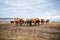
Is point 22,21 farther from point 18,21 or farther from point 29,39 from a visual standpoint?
point 29,39

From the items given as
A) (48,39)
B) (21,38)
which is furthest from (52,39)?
(21,38)

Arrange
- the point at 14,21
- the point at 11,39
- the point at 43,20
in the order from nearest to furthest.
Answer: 1. the point at 11,39
2. the point at 14,21
3. the point at 43,20

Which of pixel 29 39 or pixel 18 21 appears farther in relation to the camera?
pixel 18 21

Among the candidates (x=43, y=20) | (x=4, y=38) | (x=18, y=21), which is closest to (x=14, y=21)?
(x=18, y=21)

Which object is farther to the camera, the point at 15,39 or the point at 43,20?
the point at 43,20

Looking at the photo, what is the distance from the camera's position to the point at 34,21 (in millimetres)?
17969

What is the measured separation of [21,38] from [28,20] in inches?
402

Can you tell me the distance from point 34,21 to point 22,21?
5.37ft

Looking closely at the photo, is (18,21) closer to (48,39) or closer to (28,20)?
(28,20)

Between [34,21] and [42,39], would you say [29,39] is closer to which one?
[42,39]

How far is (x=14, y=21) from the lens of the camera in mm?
17125

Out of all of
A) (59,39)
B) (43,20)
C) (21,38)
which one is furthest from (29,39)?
(43,20)

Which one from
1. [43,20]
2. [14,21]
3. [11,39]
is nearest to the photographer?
[11,39]

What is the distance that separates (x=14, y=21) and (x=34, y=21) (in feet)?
9.03
